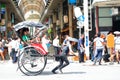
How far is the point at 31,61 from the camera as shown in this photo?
51.4 feet

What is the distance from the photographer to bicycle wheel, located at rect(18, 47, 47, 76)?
1554 centimetres

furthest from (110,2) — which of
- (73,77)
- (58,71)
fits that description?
(73,77)

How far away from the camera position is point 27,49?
1548 cm

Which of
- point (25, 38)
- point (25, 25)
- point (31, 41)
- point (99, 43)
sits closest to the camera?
point (31, 41)

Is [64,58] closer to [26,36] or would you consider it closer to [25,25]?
→ [26,36]

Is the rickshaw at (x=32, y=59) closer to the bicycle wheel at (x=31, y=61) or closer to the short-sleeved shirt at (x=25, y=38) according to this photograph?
the bicycle wheel at (x=31, y=61)

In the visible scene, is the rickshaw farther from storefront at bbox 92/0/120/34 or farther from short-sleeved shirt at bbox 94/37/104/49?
storefront at bbox 92/0/120/34

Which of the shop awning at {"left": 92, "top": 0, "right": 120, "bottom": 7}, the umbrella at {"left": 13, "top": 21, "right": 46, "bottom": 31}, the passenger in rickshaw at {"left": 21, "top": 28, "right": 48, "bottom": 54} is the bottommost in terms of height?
the passenger in rickshaw at {"left": 21, "top": 28, "right": 48, "bottom": 54}

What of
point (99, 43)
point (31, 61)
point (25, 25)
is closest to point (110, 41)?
point (99, 43)

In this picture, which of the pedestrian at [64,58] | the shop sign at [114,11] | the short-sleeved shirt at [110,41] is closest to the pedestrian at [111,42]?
the short-sleeved shirt at [110,41]

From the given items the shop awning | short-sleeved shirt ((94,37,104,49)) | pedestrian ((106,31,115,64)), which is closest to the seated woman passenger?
short-sleeved shirt ((94,37,104,49))

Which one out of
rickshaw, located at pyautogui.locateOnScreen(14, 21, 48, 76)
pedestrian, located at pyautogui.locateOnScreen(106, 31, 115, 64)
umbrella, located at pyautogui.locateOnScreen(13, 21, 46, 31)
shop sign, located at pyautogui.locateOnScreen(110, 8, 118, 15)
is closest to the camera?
rickshaw, located at pyautogui.locateOnScreen(14, 21, 48, 76)

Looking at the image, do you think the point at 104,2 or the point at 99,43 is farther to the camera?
the point at 104,2

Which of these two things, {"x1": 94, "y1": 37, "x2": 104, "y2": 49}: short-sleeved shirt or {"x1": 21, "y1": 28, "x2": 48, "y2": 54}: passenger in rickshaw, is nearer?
{"x1": 21, "y1": 28, "x2": 48, "y2": 54}: passenger in rickshaw
